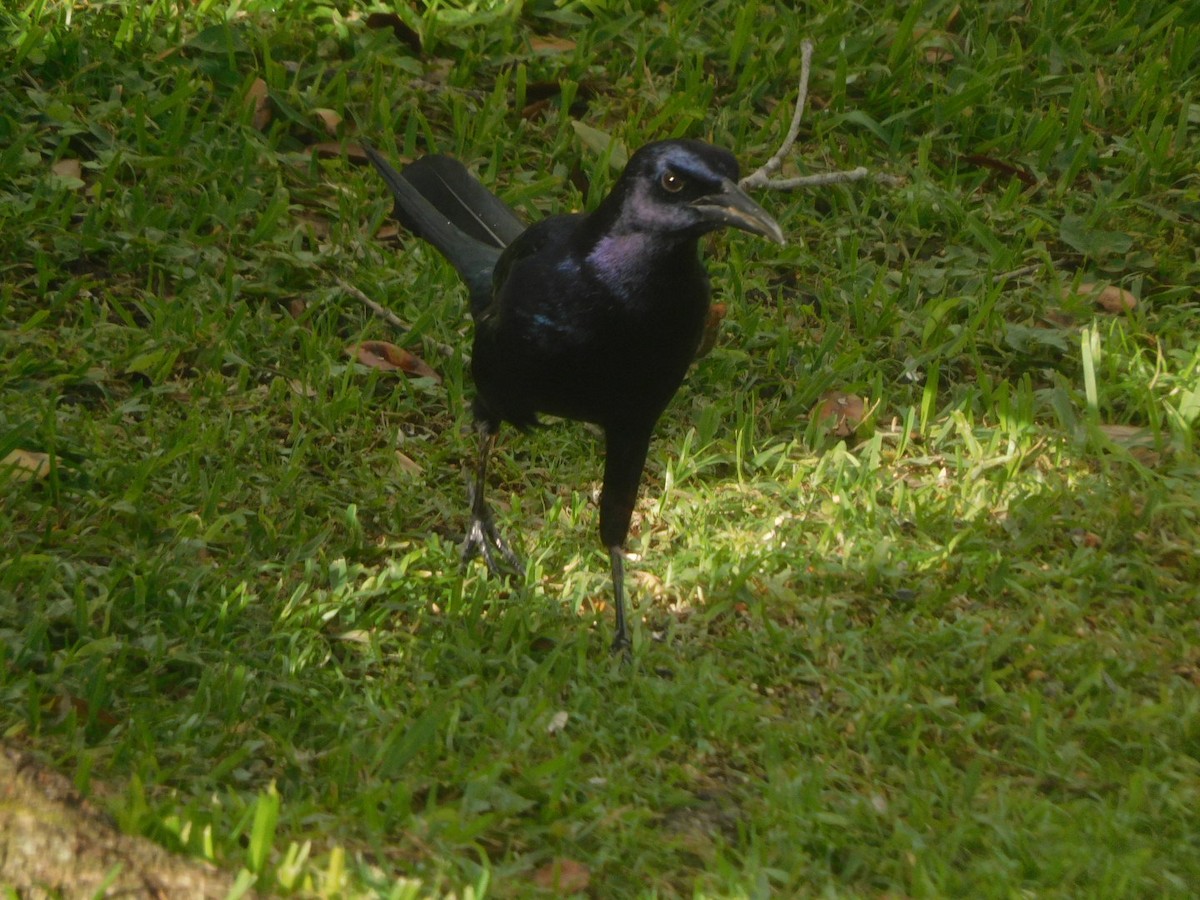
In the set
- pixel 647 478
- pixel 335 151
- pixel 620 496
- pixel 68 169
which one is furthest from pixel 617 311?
pixel 68 169

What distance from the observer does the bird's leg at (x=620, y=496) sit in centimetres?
394

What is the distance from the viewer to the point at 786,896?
292cm

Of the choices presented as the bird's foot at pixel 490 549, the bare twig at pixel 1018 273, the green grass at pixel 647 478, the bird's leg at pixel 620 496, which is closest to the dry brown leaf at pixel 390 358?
the green grass at pixel 647 478

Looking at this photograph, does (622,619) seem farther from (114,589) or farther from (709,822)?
(114,589)

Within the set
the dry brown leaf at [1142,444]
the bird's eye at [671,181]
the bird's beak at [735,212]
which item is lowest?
the dry brown leaf at [1142,444]

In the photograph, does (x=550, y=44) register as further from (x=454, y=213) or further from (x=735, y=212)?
(x=735, y=212)

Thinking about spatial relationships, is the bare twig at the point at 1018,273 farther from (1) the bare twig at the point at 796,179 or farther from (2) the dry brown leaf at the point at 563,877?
(2) the dry brown leaf at the point at 563,877

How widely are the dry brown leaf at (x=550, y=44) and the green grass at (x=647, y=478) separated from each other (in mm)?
122

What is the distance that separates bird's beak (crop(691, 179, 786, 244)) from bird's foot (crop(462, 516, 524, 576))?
1.19 metres

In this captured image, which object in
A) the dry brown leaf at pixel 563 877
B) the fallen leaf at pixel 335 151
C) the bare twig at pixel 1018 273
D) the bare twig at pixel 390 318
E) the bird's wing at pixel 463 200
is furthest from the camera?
the fallen leaf at pixel 335 151

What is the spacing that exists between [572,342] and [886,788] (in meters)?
1.30

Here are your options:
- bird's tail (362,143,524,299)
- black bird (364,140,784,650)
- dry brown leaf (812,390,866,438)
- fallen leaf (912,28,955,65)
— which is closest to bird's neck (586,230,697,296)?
black bird (364,140,784,650)

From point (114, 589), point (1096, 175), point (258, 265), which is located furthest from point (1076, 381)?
point (114, 589)

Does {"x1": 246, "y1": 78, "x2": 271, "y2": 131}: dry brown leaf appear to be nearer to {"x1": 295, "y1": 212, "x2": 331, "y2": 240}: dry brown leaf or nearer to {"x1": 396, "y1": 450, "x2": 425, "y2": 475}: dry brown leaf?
{"x1": 295, "y1": 212, "x2": 331, "y2": 240}: dry brown leaf
